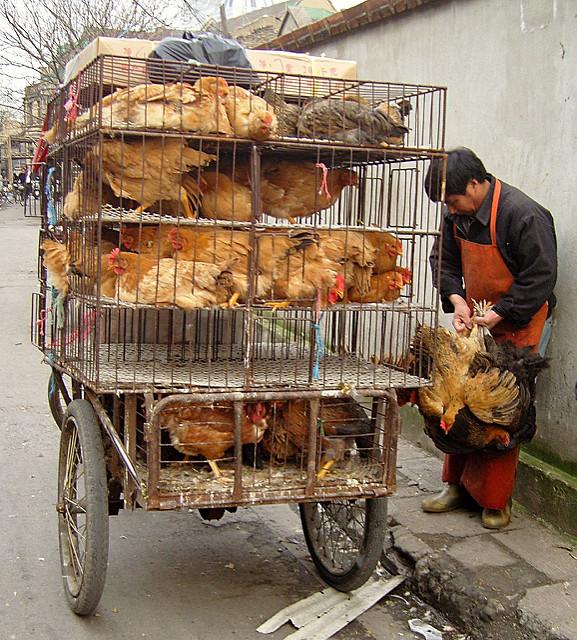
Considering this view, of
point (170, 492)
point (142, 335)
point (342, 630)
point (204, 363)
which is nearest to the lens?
point (170, 492)

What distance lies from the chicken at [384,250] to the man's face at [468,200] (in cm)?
66

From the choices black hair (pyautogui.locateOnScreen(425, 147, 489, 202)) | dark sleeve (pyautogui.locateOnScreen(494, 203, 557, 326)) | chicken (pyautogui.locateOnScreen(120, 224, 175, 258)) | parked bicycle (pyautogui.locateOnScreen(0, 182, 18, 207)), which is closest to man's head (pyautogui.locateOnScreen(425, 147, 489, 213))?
black hair (pyautogui.locateOnScreen(425, 147, 489, 202))

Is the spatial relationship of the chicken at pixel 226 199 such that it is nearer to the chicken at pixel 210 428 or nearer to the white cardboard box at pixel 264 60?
the chicken at pixel 210 428

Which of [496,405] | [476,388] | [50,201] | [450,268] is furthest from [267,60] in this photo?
[496,405]

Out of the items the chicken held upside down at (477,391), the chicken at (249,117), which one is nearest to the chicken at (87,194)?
the chicken at (249,117)

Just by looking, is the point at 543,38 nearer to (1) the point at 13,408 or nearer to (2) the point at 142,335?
(2) the point at 142,335

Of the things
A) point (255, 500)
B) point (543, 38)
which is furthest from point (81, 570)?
point (543, 38)

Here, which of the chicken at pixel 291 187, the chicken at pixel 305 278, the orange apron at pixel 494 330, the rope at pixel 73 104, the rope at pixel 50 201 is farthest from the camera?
the rope at pixel 50 201

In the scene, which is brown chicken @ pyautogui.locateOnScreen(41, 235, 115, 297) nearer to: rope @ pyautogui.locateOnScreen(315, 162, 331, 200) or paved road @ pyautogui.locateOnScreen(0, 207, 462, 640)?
rope @ pyautogui.locateOnScreen(315, 162, 331, 200)

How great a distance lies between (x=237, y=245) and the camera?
3416mm

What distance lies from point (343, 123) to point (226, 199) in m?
0.62

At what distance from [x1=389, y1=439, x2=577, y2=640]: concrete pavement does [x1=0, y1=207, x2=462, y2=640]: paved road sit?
213mm

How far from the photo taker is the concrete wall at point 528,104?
4375 mm

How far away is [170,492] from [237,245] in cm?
106
